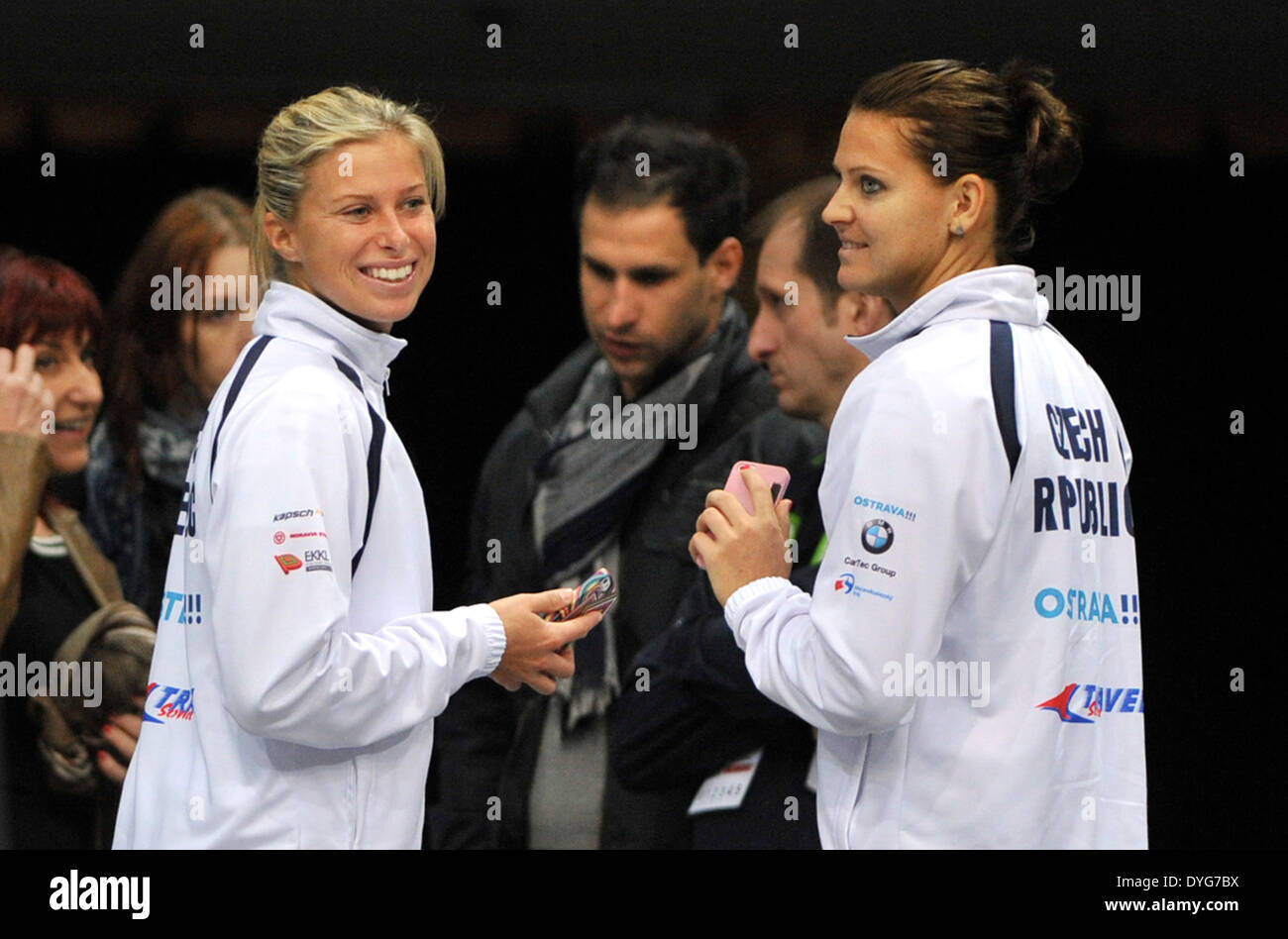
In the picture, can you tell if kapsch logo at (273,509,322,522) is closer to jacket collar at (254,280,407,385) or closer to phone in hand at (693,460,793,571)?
jacket collar at (254,280,407,385)

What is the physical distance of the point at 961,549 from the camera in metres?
2.61

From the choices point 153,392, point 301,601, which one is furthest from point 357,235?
point 153,392

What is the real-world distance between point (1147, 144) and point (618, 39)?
4.87 feet

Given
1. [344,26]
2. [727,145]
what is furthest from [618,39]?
[344,26]

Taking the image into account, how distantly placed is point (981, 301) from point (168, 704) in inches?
64.9

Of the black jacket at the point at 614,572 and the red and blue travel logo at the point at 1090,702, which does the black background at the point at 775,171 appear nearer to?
the black jacket at the point at 614,572

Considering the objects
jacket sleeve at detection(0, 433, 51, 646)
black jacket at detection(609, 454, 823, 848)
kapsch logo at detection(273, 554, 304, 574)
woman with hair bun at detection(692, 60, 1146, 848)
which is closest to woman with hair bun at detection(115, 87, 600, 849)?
kapsch logo at detection(273, 554, 304, 574)

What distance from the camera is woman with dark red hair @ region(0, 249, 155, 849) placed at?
4.21 metres

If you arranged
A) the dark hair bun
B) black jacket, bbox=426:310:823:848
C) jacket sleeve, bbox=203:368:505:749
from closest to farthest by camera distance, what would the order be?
jacket sleeve, bbox=203:368:505:749 → the dark hair bun → black jacket, bbox=426:310:823:848

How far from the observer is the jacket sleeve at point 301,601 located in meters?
2.56

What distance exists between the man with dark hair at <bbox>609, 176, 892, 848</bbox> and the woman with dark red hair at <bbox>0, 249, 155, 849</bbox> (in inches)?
55.5

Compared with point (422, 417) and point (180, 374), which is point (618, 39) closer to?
point (422, 417)

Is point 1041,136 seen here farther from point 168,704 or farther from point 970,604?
point 168,704
